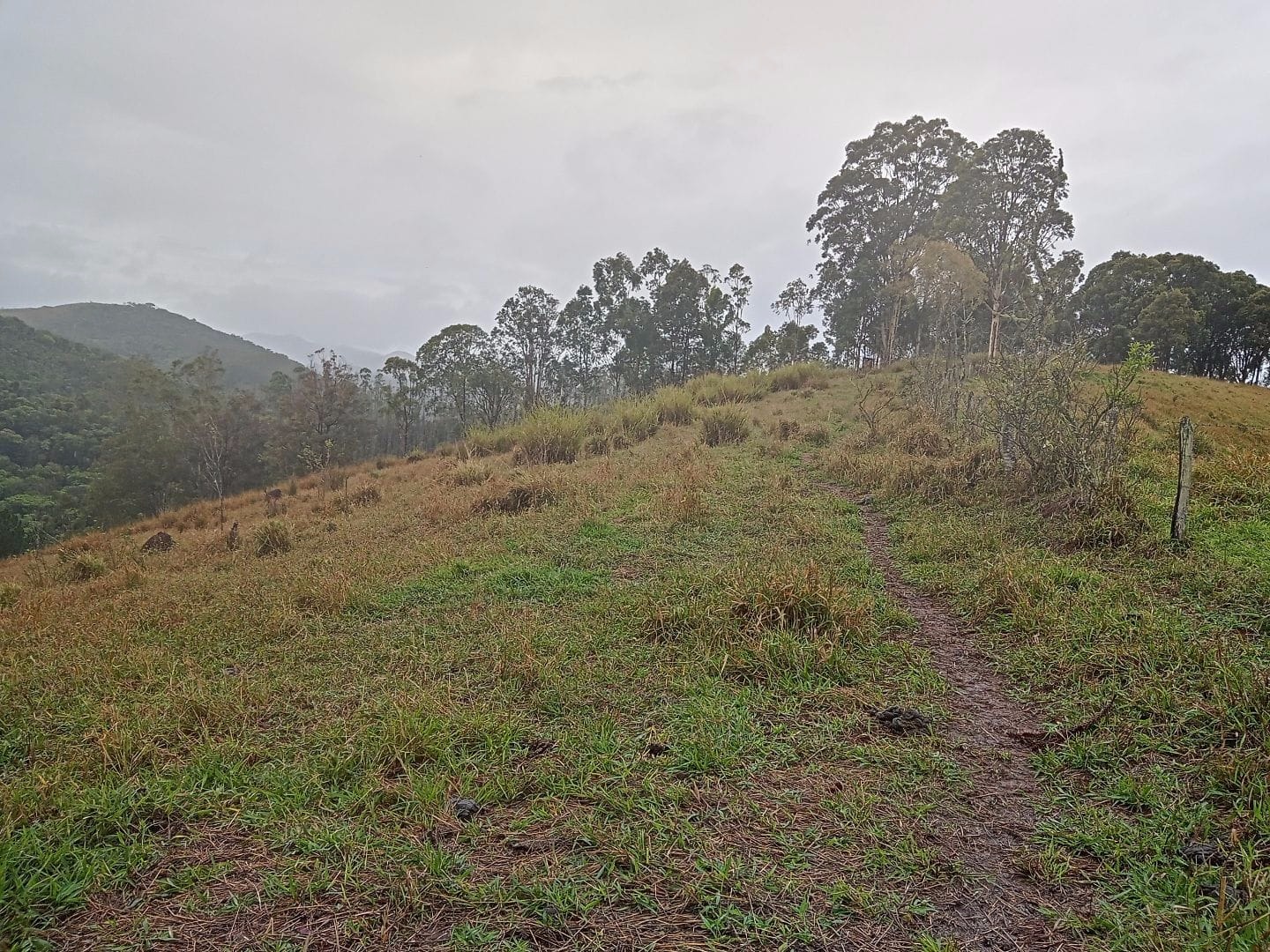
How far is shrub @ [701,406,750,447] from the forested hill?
91.3 meters

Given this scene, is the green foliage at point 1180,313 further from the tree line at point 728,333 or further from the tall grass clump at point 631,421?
the tall grass clump at point 631,421

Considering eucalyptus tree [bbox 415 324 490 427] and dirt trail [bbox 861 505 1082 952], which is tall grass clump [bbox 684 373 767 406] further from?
eucalyptus tree [bbox 415 324 490 427]

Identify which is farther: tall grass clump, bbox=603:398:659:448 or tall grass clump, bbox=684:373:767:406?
tall grass clump, bbox=684:373:767:406

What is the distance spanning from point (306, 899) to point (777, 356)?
37789 millimetres

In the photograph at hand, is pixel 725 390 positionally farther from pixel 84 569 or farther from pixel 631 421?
pixel 84 569

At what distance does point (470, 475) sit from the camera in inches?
393

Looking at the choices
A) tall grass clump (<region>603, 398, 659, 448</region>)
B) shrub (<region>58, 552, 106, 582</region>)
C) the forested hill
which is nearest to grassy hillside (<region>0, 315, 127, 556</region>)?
shrub (<region>58, 552, 106, 582</region>)

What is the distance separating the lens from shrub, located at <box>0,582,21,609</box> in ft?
19.1

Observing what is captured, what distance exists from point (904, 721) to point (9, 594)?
875cm

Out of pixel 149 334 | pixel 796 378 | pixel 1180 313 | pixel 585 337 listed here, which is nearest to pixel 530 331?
pixel 585 337

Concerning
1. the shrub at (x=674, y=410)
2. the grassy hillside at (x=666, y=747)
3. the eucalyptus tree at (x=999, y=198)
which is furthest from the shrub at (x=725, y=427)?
the eucalyptus tree at (x=999, y=198)

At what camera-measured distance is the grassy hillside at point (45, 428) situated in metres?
23.5

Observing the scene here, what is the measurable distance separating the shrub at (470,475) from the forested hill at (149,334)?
9079 cm

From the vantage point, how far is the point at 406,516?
312 inches
